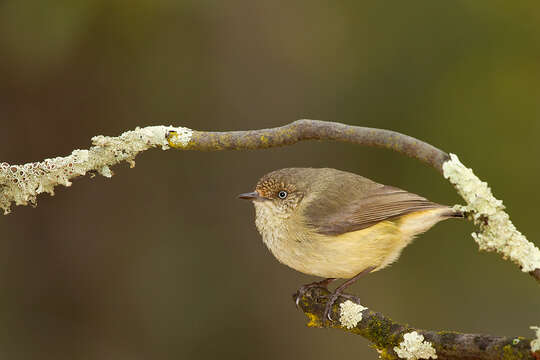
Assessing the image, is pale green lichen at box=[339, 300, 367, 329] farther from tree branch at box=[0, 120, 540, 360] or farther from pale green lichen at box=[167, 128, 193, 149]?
pale green lichen at box=[167, 128, 193, 149]

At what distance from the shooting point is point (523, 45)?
5.62 metres

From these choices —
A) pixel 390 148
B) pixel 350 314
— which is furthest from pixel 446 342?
pixel 390 148

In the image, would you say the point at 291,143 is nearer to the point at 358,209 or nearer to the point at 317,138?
the point at 317,138

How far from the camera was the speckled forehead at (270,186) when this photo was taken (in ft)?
12.2

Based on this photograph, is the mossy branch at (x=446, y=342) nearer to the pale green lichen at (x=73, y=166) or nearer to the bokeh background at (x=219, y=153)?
the pale green lichen at (x=73, y=166)

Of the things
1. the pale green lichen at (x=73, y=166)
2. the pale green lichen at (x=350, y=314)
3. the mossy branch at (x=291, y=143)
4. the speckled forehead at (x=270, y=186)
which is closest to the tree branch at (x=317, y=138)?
the mossy branch at (x=291, y=143)

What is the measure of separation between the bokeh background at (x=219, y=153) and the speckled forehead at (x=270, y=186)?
204 centimetres

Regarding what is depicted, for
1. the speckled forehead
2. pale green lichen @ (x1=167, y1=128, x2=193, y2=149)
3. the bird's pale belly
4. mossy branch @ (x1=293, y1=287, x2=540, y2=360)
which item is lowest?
mossy branch @ (x1=293, y1=287, x2=540, y2=360)

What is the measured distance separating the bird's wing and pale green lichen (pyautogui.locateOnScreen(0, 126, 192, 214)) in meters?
1.14

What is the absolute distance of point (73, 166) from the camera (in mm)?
2852

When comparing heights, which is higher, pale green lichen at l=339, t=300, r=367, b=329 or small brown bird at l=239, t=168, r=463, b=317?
small brown bird at l=239, t=168, r=463, b=317

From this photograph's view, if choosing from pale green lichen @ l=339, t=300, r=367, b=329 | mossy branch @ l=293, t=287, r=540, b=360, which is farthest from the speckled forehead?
pale green lichen @ l=339, t=300, r=367, b=329

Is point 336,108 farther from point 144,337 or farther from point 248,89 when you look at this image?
point 144,337

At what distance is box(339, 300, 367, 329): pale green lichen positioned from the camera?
8.85 ft
